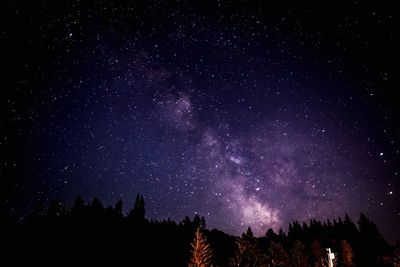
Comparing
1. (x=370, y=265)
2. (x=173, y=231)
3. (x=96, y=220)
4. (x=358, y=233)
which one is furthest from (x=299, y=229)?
(x=96, y=220)

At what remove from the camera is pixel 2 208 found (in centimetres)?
6588

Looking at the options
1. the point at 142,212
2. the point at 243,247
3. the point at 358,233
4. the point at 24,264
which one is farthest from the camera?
the point at 358,233

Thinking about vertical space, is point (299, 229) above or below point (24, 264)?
above

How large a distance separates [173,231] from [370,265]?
163ft

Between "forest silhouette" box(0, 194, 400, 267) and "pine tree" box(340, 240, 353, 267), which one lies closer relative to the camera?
"forest silhouette" box(0, 194, 400, 267)

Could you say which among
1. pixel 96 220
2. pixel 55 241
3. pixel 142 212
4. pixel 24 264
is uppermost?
pixel 142 212

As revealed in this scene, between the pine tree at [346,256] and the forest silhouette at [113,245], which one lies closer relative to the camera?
the forest silhouette at [113,245]

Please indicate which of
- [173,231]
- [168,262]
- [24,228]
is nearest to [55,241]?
[24,228]

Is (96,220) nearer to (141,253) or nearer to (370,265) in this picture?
(141,253)

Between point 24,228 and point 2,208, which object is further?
point 2,208

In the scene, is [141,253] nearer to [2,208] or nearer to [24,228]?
[24,228]

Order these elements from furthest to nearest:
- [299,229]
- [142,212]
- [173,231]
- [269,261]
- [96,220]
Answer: [299,229] → [142,212] → [173,231] → [96,220] → [269,261]

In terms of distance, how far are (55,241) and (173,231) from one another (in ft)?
99.9

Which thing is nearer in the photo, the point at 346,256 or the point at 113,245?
the point at 113,245
